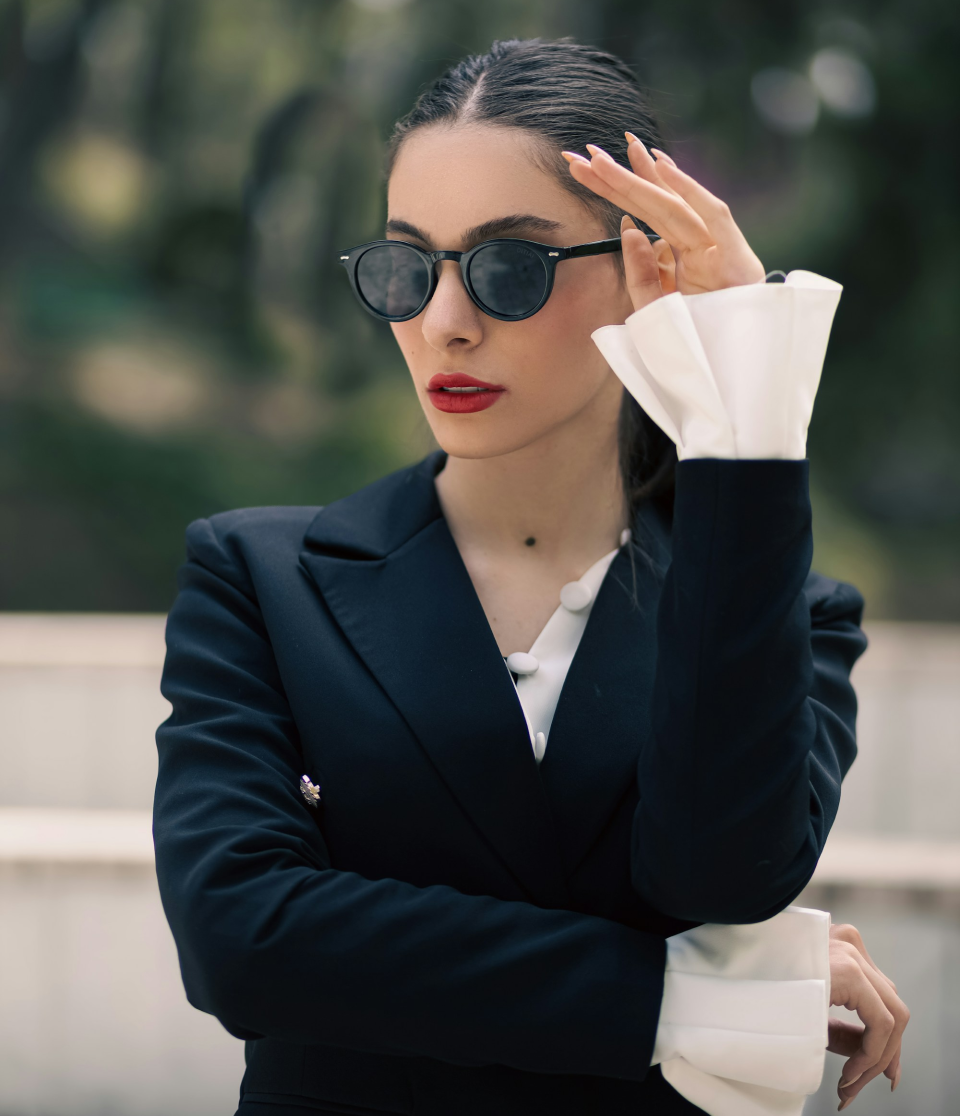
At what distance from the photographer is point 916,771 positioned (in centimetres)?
415

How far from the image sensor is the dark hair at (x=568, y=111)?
161cm

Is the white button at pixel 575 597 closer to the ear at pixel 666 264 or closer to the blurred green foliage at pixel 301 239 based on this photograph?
the ear at pixel 666 264

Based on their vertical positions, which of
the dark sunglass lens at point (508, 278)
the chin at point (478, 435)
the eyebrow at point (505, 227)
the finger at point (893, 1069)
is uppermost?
the eyebrow at point (505, 227)

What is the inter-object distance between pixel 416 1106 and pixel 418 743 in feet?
1.52

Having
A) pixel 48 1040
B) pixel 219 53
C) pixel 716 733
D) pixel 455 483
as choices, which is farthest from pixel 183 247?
pixel 716 733

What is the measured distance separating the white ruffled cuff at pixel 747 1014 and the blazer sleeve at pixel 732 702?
0.07 meters

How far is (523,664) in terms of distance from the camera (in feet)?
5.34

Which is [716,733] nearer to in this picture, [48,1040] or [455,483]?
[455,483]

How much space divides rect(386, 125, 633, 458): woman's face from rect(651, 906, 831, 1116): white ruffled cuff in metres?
0.72

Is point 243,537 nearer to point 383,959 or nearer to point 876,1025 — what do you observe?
point 383,959

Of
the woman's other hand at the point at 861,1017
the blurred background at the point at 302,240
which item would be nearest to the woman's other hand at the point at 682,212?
the woman's other hand at the point at 861,1017

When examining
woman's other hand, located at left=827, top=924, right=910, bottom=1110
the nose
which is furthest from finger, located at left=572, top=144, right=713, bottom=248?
woman's other hand, located at left=827, top=924, right=910, bottom=1110

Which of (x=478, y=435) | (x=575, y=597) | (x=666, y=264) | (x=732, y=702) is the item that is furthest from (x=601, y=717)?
(x=666, y=264)

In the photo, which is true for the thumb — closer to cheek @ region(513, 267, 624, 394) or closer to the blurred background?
cheek @ region(513, 267, 624, 394)
